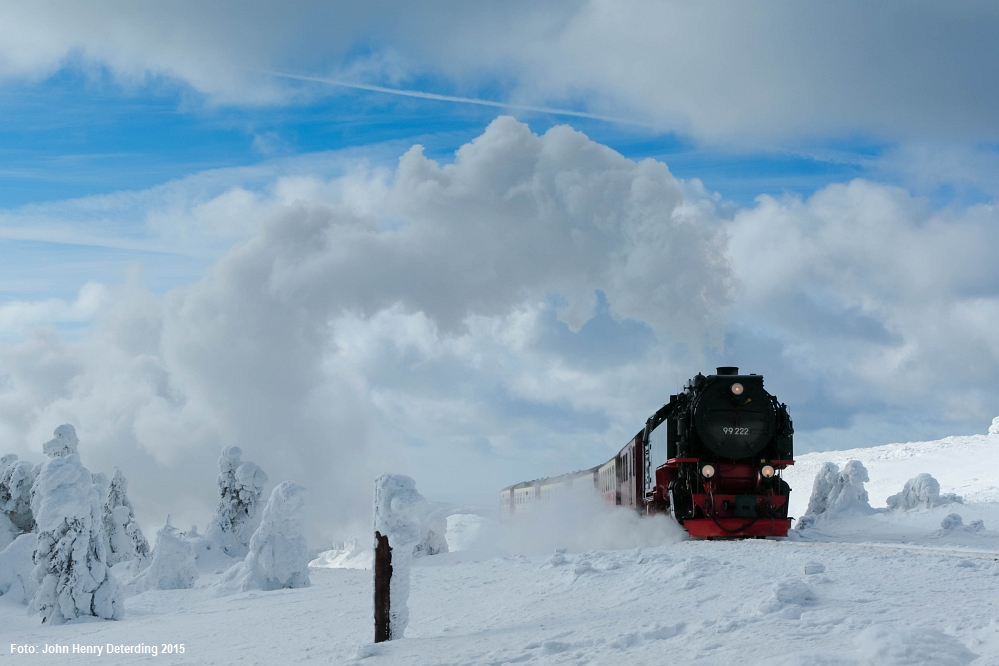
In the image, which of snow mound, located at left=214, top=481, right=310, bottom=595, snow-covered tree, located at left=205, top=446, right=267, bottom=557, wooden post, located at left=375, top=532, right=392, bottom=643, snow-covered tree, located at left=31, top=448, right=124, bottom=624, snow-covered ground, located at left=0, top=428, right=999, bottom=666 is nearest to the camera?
snow-covered ground, located at left=0, top=428, right=999, bottom=666

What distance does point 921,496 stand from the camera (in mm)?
28016

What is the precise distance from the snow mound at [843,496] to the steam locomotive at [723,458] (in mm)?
8914

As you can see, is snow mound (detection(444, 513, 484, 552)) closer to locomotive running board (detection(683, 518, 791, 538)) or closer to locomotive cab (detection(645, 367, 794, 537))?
locomotive cab (detection(645, 367, 794, 537))

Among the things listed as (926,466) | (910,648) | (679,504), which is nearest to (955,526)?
(679,504)

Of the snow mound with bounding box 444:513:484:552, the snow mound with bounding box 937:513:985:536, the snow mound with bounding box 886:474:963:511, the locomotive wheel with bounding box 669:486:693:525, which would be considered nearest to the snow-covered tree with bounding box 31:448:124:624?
the snow mound with bounding box 444:513:484:552

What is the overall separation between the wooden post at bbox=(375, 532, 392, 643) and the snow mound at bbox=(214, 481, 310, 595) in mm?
14522

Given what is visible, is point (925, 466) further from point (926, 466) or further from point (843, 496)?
point (843, 496)

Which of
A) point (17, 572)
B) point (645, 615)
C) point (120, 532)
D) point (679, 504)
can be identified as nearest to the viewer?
point (645, 615)

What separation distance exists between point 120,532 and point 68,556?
19.6m

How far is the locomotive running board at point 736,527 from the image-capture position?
63.1ft

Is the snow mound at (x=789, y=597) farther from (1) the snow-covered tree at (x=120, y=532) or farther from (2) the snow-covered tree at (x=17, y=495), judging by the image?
(2) the snow-covered tree at (x=17, y=495)

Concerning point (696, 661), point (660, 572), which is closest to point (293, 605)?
point (660, 572)

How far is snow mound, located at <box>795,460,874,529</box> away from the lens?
2855 centimetres

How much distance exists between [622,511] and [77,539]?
17069 millimetres
